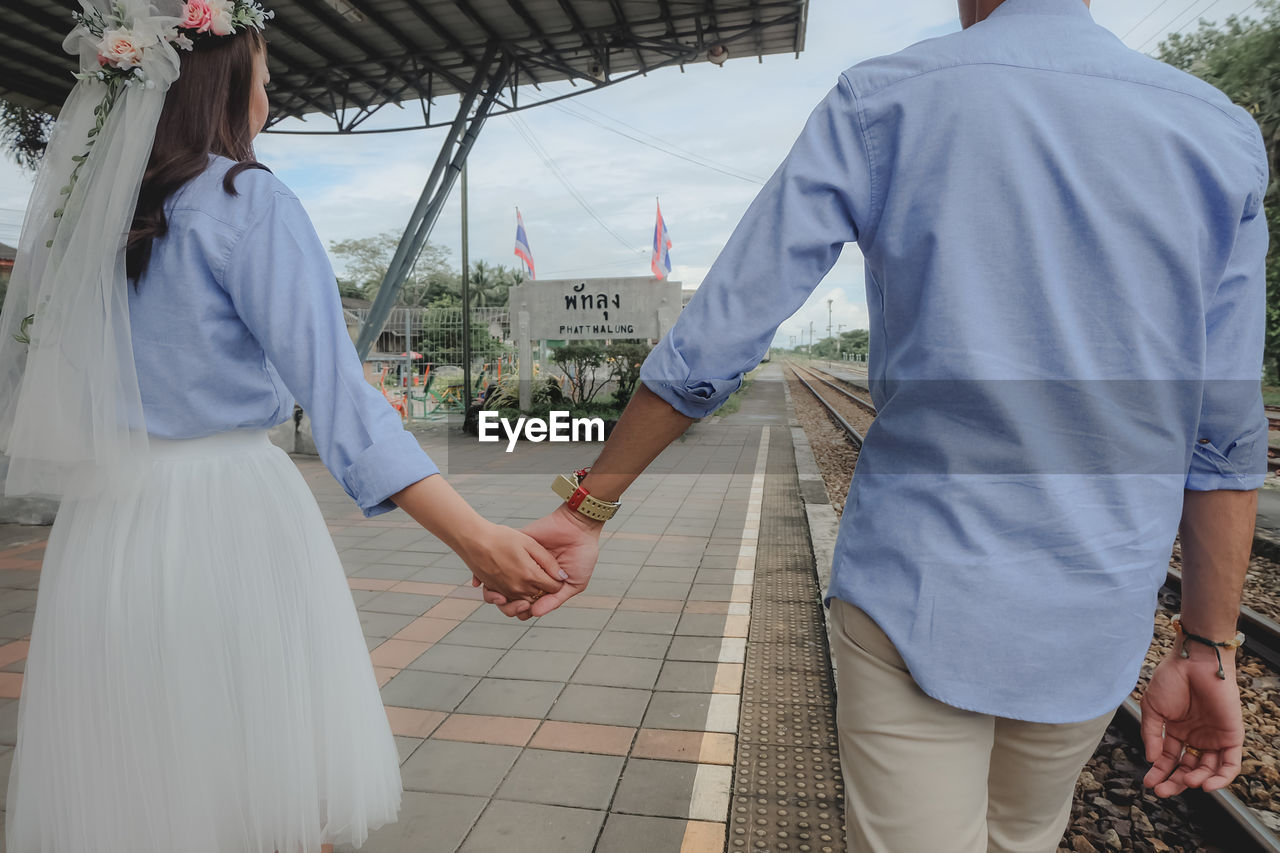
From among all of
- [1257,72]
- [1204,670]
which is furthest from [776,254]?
[1257,72]

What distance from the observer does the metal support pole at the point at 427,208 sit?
1131 cm

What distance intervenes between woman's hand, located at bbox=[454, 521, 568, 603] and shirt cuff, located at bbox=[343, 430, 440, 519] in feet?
0.62

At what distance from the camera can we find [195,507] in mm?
1411

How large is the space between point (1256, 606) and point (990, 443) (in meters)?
5.02

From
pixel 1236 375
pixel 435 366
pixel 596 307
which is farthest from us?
pixel 435 366

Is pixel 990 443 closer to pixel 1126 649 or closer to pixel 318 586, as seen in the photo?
pixel 1126 649

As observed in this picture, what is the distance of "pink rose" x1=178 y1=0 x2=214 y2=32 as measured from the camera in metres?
1.43

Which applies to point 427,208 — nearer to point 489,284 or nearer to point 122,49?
point 122,49

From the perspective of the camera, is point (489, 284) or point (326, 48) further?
point (489, 284)

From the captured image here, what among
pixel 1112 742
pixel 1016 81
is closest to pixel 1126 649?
pixel 1016 81

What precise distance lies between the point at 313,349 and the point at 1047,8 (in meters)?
1.19

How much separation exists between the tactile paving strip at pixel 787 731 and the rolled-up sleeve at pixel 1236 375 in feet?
5.47

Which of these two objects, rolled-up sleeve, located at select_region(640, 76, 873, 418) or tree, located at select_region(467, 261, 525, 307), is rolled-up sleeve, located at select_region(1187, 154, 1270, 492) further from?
tree, located at select_region(467, 261, 525, 307)
